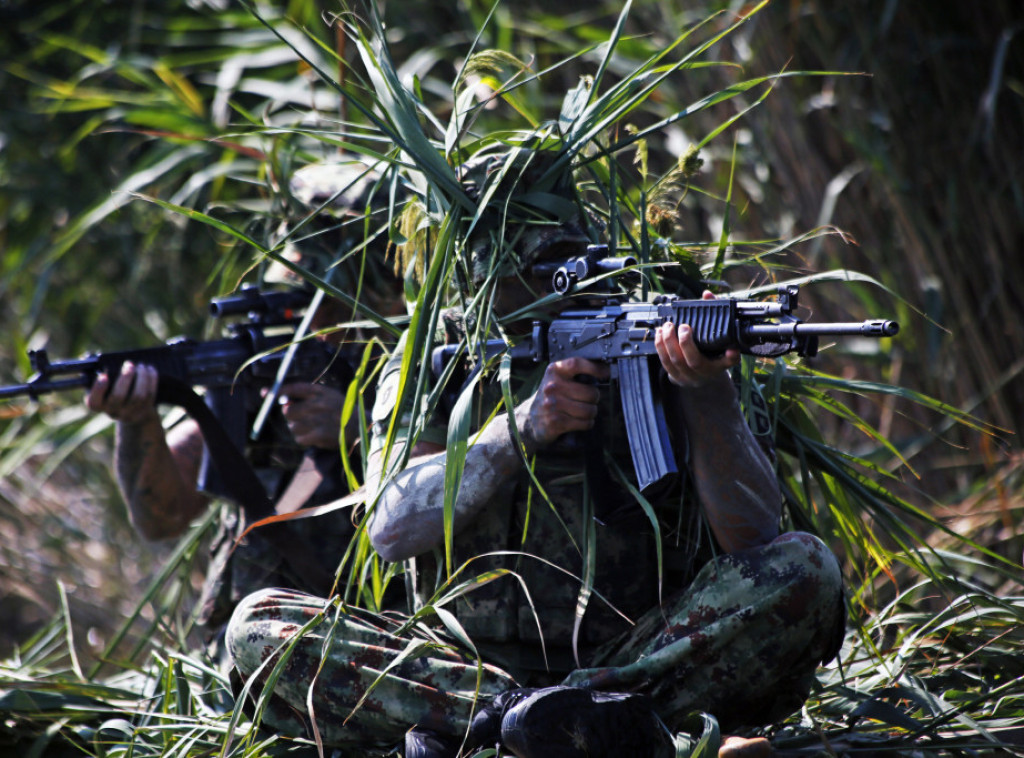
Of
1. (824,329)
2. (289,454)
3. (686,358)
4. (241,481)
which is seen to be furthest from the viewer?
(289,454)

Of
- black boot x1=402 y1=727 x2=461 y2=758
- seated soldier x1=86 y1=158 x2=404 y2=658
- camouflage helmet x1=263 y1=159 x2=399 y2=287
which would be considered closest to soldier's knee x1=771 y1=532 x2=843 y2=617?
black boot x1=402 y1=727 x2=461 y2=758

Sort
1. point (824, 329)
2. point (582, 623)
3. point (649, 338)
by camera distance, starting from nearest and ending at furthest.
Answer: point (824, 329) < point (649, 338) < point (582, 623)

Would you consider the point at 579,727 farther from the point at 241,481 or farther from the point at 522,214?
the point at 241,481

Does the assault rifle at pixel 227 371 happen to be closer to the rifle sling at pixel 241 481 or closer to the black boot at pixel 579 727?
the rifle sling at pixel 241 481

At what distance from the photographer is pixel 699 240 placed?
12.4 ft

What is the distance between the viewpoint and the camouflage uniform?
186 centimetres

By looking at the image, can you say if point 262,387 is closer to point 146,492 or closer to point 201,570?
point 146,492

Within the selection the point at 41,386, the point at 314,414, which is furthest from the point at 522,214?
the point at 41,386

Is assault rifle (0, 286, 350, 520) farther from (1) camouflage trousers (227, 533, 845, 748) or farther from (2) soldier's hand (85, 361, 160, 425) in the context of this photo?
(1) camouflage trousers (227, 533, 845, 748)

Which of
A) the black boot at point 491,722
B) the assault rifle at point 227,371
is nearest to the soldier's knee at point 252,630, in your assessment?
the black boot at point 491,722

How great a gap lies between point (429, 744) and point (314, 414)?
109 centimetres

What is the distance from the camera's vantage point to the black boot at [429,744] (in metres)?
1.85

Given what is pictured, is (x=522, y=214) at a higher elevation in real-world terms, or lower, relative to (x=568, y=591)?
higher

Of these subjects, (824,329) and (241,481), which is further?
(241,481)
